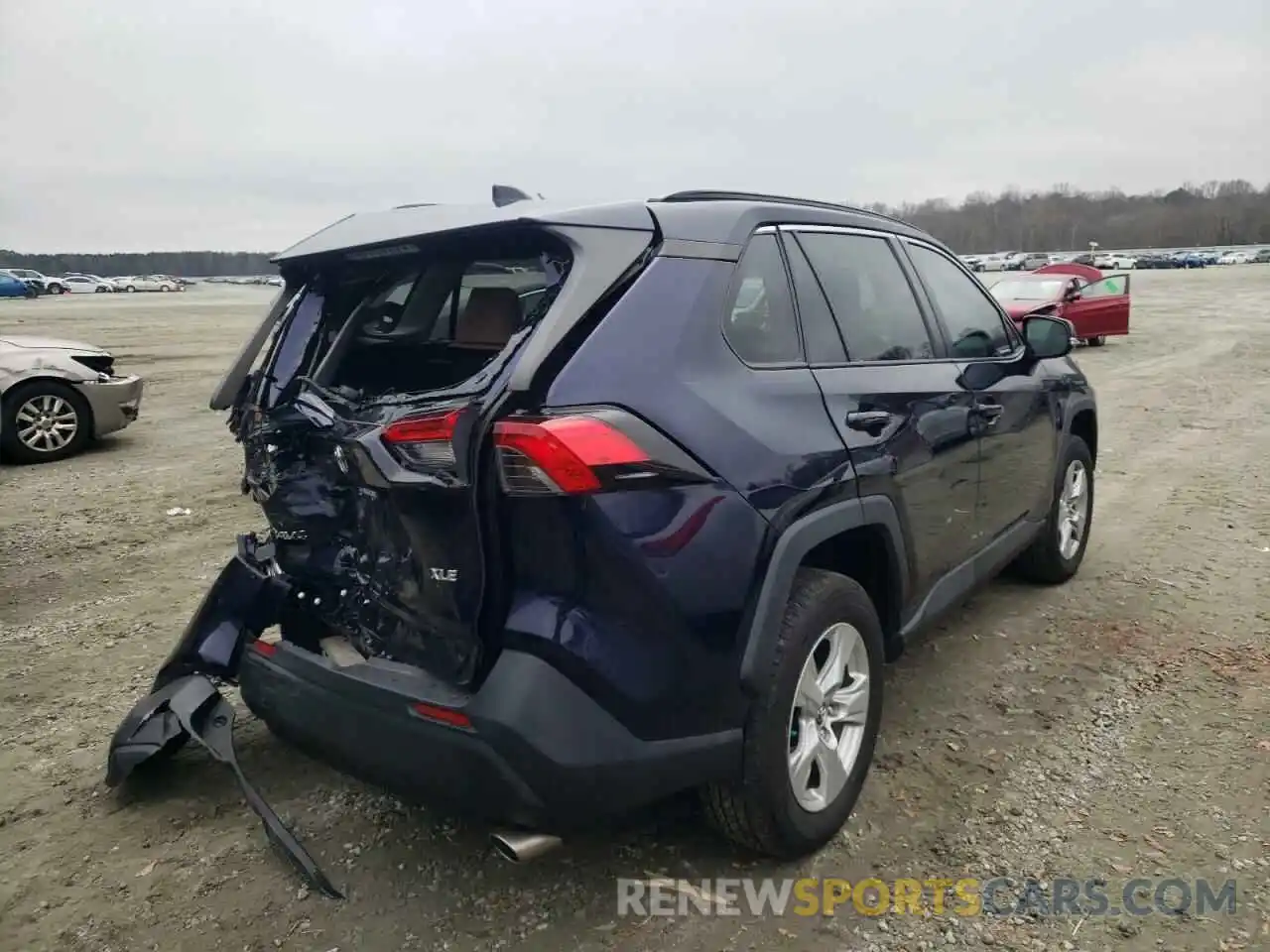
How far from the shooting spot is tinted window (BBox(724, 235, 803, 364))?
2.54 metres

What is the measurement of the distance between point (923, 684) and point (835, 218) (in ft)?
6.28

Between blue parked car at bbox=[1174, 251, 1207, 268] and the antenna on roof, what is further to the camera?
blue parked car at bbox=[1174, 251, 1207, 268]

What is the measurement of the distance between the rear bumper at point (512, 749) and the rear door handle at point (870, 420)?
102cm

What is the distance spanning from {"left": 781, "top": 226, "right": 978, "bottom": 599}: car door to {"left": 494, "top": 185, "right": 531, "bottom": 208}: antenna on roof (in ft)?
2.70

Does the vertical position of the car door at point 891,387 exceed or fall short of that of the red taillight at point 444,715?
it exceeds it

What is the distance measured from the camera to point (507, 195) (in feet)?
9.36

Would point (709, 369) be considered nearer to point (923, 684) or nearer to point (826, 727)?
point (826, 727)

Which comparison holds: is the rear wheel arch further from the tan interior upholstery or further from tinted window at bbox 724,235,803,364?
the tan interior upholstery

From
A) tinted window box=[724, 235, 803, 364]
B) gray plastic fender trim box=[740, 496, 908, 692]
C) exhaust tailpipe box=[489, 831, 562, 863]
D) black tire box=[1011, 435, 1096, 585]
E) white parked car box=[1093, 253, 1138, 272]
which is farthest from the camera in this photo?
white parked car box=[1093, 253, 1138, 272]

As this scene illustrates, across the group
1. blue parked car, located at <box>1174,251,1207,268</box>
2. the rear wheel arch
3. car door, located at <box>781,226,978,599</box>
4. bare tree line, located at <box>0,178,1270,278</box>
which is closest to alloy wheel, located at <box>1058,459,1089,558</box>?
the rear wheel arch

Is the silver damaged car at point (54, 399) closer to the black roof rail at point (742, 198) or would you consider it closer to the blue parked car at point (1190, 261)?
the black roof rail at point (742, 198)

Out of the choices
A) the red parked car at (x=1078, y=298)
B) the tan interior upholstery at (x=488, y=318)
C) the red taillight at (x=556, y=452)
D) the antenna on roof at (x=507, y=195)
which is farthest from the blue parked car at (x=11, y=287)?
the red taillight at (x=556, y=452)

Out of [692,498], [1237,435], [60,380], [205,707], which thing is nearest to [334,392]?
[205,707]

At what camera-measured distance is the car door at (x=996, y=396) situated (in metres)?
3.68
